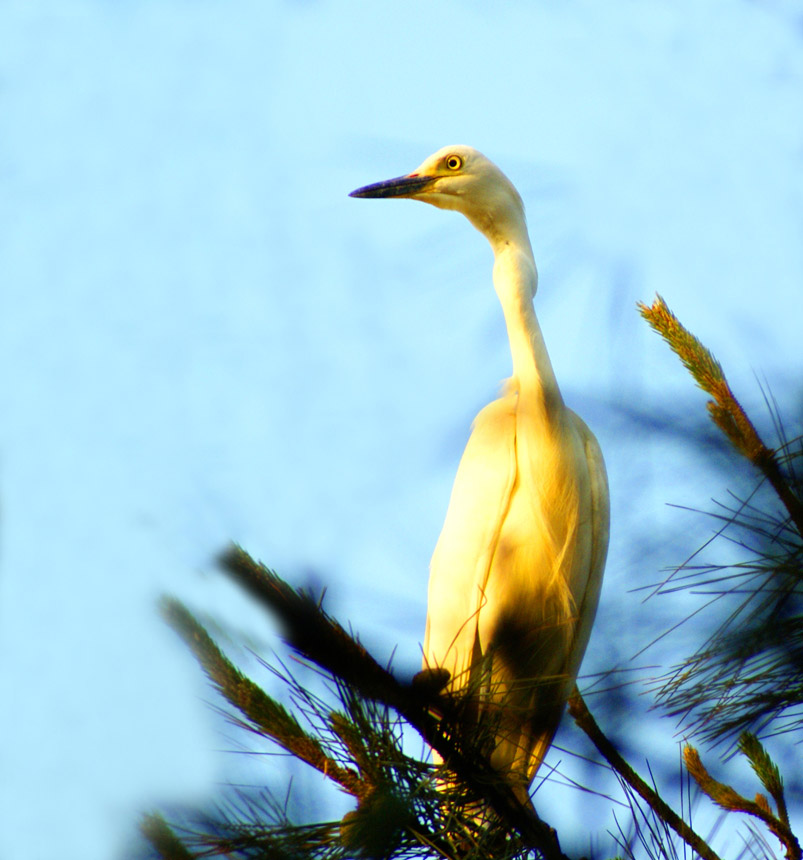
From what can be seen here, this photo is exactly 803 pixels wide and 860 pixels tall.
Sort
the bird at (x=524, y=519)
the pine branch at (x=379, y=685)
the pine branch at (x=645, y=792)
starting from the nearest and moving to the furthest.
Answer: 1. the pine branch at (x=379, y=685)
2. the pine branch at (x=645, y=792)
3. the bird at (x=524, y=519)

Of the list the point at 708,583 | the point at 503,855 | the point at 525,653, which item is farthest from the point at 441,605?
the point at 708,583

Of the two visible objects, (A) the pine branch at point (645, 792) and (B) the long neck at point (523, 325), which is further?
(B) the long neck at point (523, 325)

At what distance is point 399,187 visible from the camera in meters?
3.03

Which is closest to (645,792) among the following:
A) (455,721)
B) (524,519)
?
(455,721)

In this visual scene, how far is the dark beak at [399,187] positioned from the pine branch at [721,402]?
5.67ft

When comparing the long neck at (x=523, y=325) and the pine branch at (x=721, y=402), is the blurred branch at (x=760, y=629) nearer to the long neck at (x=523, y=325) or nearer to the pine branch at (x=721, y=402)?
the pine branch at (x=721, y=402)

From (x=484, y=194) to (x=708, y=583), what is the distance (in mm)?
2155

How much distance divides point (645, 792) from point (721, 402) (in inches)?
28.9

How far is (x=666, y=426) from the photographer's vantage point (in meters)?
0.79

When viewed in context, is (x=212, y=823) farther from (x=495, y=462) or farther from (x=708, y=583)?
(x=495, y=462)

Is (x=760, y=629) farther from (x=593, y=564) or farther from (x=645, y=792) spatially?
(x=593, y=564)

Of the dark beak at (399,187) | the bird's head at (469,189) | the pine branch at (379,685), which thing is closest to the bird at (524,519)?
the bird's head at (469,189)

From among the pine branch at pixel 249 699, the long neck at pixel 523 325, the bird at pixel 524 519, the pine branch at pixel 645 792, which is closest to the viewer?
the pine branch at pixel 249 699

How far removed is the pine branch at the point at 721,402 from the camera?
2.78 feet
